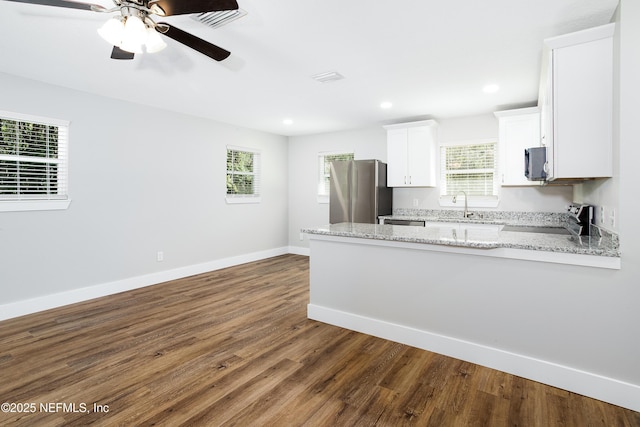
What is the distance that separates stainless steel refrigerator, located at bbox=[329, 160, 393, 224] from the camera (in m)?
5.31

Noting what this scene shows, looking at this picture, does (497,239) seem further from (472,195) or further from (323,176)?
(323,176)

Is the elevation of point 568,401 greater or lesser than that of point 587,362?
lesser

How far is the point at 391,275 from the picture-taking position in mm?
2885

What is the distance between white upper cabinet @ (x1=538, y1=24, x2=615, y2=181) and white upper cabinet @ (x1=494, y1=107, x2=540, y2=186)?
79.2 inches

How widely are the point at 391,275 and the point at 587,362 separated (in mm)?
1390

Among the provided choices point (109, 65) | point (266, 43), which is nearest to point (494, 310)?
point (266, 43)

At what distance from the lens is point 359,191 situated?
546 cm

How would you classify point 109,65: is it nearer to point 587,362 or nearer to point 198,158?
point 198,158

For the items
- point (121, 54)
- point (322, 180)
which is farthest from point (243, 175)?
point (121, 54)

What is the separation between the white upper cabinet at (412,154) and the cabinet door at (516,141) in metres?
0.99

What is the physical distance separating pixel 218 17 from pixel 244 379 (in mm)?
2515

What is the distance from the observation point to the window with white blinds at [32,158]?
343 cm

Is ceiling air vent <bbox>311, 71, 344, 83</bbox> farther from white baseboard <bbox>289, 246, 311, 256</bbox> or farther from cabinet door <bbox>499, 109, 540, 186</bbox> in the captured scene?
white baseboard <bbox>289, 246, 311, 256</bbox>

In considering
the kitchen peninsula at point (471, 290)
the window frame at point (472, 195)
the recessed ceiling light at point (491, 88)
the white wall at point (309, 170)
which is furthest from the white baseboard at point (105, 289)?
the recessed ceiling light at point (491, 88)
